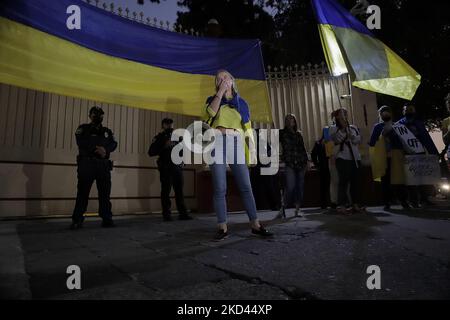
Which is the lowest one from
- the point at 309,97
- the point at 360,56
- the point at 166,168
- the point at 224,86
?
the point at 166,168

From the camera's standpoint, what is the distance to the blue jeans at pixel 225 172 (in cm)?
320

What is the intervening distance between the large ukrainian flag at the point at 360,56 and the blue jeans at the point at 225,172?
245cm

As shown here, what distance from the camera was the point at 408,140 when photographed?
18.1 feet

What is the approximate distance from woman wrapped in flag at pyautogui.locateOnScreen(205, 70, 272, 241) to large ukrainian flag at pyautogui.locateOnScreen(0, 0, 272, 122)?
1.54 m

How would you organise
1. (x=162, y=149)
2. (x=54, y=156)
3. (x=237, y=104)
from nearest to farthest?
(x=237, y=104)
(x=162, y=149)
(x=54, y=156)

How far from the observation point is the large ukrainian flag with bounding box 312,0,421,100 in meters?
4.61

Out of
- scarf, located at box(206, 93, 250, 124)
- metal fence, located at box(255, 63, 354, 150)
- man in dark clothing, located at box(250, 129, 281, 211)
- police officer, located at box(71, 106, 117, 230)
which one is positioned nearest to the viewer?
scarf, located at box(206, 93, 250, 124)

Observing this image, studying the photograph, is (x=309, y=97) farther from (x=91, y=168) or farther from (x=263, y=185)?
(x=91, y=168)

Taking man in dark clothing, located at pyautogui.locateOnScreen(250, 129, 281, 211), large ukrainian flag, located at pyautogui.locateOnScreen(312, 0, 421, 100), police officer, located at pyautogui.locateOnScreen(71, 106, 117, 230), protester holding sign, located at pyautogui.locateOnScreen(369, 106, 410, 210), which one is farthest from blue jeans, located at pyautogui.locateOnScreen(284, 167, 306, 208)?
police officer, located at pyautogui.locateOnScreen(71, 106, 117, 230)

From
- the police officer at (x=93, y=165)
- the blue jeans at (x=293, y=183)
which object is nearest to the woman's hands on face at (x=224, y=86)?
the police officer at (x=93, y=165)

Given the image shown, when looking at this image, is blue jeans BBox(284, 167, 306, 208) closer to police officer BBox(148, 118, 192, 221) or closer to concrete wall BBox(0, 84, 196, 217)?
police officer BBox(148, 118, 192, 221)

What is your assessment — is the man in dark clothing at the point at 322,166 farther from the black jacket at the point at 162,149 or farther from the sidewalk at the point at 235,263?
the black jacket at the point at 162,149

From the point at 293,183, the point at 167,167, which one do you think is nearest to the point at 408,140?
the point at 293,183

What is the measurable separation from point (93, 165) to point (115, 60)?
1.55 m
